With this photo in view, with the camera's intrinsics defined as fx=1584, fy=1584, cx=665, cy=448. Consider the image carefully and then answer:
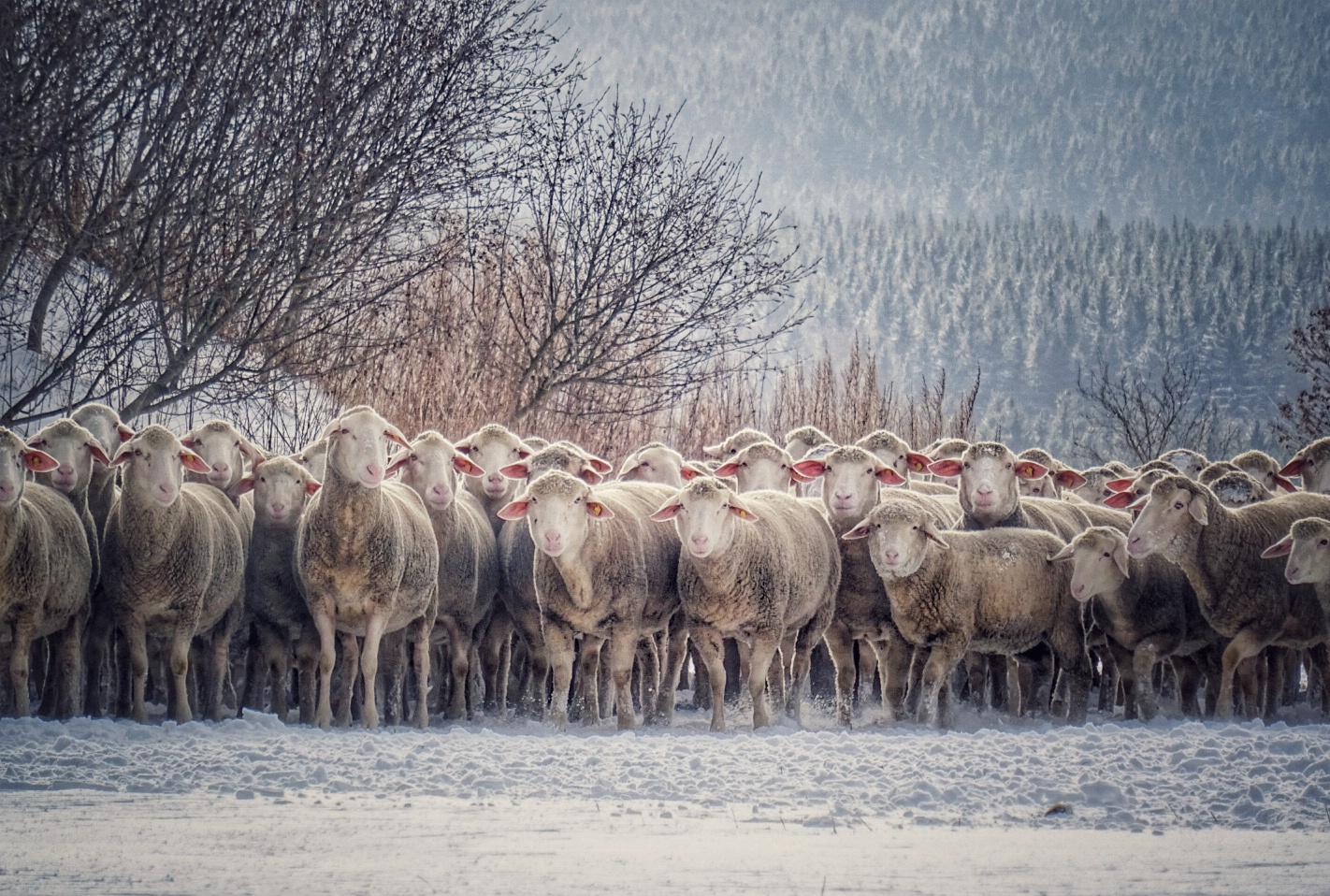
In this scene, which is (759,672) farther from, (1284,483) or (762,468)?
(1284,483)

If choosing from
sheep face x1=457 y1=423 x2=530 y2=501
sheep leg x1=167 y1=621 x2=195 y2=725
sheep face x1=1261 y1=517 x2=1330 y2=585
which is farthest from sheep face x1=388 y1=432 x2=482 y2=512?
sheep face x1=1261 y1=517 x2=1330 y2=585

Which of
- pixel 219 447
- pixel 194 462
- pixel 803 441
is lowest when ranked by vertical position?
pixel 194 462

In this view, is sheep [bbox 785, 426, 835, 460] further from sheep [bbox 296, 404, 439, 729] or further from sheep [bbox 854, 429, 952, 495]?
sheep [bbox 296, 404, 439, 729]

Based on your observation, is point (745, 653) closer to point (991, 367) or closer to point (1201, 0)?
point (991, 367)

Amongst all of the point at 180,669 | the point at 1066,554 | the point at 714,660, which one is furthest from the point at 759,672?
the point at 180,669

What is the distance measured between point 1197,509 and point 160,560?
713cm

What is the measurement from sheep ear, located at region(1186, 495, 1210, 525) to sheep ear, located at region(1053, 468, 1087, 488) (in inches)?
98.6

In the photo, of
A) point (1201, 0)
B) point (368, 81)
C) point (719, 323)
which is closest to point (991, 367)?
point (719, 323)

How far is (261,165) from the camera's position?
1441cm

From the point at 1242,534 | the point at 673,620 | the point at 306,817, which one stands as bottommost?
the point at 306,817

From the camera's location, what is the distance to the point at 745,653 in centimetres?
1176

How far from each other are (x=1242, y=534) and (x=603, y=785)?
6.08 m

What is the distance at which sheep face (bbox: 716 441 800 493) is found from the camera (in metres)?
13.2

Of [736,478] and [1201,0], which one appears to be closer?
[736,478]
